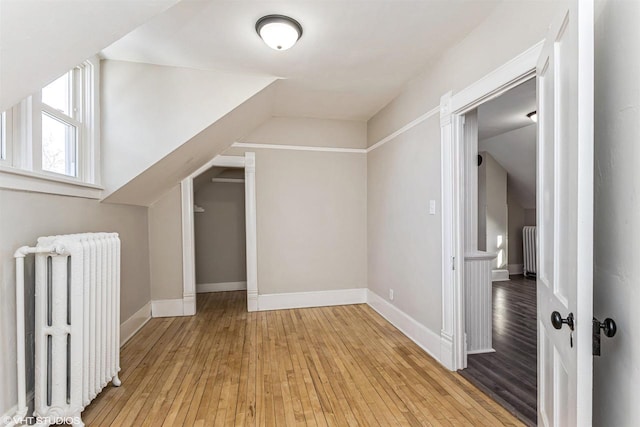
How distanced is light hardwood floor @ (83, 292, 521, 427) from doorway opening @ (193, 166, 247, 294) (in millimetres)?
1526

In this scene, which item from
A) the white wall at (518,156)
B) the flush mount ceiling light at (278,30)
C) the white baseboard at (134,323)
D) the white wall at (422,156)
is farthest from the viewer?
the white wall at (518,156)

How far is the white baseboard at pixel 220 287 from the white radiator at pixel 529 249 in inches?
212

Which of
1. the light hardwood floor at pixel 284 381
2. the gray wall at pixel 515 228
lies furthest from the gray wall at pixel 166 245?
the gray wall at pixel 515 228

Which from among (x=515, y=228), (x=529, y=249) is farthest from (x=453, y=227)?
(x=515, y=228)

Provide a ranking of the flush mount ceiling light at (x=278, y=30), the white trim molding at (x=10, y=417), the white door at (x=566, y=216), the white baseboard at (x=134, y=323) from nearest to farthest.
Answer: the white door at (x=566, y=216) → the white trim molding at (x=10, y=417) → the flush mount ceiling light at (x=278, y=30) → the white baseboard at (x=134, y=323)

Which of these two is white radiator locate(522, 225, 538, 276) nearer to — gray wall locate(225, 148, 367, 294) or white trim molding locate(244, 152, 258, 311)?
gray wall locate(225, 148, 367, 294)

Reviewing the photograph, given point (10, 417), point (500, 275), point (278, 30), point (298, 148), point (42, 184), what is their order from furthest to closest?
point (500, 275), point (298, 148), point (278, 30), point (42, 184), point (10, 417)

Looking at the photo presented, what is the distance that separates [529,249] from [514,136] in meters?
2.37

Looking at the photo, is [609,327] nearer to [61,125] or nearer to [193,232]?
[61,125]

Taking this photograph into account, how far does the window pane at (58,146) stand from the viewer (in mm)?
1920

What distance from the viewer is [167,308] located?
3584 millimetres

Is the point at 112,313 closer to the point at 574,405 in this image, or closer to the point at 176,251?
the point at 176,251

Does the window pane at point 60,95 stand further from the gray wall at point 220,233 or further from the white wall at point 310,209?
the gray wall at point 220,233

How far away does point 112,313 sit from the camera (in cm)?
203
